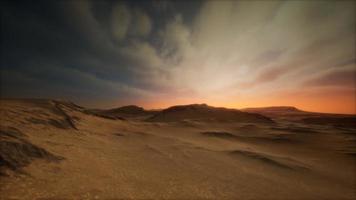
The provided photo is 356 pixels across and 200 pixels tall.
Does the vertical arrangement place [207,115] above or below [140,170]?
above

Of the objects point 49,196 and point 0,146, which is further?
point 0,146

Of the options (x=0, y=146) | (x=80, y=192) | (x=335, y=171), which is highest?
(x=0, y=146)

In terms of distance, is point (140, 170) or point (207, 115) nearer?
point (140, 170)

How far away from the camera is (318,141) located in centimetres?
1385

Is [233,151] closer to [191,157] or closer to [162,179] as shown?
[191,157]

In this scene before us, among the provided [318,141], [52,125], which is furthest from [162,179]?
[318,141]

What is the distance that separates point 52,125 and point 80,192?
6908mm

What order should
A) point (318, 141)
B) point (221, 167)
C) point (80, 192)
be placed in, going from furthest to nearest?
point (318, 141) < point (221, 167) < point (80, 192)

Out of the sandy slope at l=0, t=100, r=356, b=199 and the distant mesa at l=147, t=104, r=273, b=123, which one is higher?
the distant mesa at l=147, t=104, r=273, b=123

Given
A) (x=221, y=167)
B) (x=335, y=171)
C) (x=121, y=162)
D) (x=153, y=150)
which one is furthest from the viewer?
(x=153, y=150)

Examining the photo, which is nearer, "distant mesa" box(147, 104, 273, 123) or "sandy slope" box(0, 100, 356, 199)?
"sandy slope" box(0, 100, 356, 199)

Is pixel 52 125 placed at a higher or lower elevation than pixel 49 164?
higher

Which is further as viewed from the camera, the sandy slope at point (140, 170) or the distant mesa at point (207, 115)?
the distant mesa at point (207, 115)

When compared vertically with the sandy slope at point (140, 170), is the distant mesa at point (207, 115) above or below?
above
